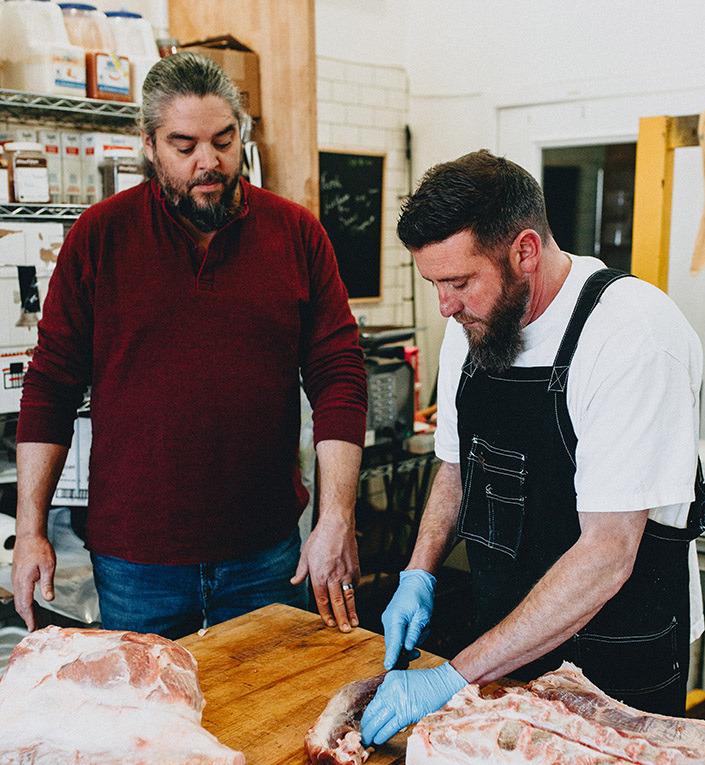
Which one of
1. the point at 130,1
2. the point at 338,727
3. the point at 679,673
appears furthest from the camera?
the point at 130,1

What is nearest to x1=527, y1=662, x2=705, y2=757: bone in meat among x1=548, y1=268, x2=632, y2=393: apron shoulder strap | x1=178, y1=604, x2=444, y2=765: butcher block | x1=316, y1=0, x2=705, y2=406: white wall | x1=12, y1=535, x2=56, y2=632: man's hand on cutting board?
x1=178, y1=604, x2=444, y2=765: butcher block

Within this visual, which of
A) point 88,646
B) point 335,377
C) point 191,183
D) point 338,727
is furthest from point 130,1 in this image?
point 338,727

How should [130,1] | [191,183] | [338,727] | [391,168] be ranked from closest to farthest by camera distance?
[338,727] < [191,183] < [130,1] < [391,168]

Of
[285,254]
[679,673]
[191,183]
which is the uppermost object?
[191,183]

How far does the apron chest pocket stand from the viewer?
1729mm

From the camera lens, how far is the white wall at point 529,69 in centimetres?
407

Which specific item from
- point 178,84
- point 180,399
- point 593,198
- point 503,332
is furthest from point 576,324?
point 593,198

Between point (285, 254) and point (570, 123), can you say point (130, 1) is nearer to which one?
point (285, 254)

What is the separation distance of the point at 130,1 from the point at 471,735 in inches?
129

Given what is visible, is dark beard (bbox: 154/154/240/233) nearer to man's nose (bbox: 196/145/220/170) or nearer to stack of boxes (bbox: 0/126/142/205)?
man's nose (bbox: 196/145/220/170)

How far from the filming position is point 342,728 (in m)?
1.44

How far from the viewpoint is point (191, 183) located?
81.2 inches

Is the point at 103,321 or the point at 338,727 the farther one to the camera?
the point at 103,321

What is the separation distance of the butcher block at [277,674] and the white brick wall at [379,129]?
2.87 m
